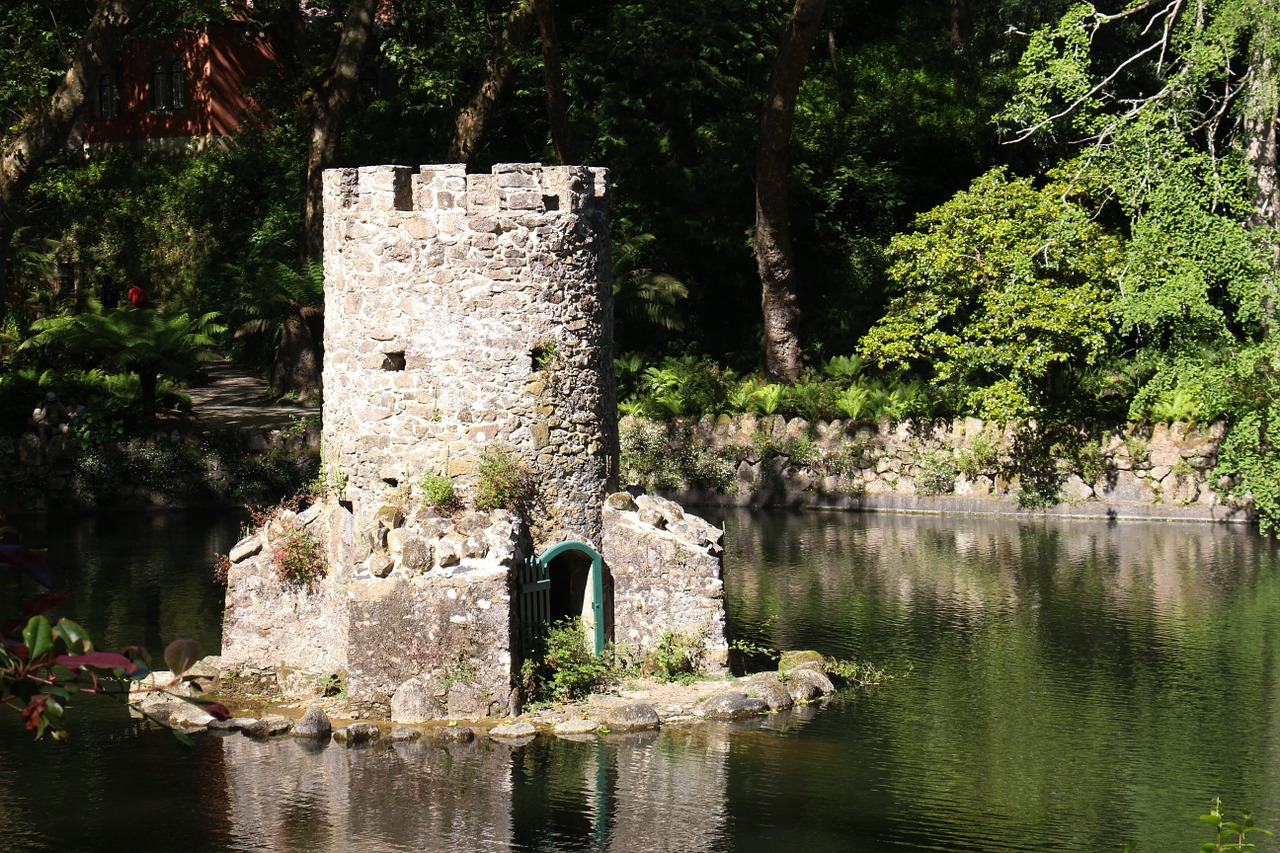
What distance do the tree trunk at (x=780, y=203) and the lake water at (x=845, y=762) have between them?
10875 millimetres

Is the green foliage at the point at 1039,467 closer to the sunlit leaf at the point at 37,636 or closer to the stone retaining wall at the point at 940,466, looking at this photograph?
the stone retaining wall at the point at 940,466

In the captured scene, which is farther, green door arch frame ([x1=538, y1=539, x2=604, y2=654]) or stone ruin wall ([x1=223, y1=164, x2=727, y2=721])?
green door arch frame ([x1=538, y1=539, x2=604, y2=654])

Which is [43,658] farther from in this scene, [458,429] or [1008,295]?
[1008,295]

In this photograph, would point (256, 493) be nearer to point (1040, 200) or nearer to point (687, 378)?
point (687, 378)

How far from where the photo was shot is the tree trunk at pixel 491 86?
30.7 m

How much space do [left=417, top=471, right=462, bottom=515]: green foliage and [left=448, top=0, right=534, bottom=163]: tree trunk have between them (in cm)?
1773

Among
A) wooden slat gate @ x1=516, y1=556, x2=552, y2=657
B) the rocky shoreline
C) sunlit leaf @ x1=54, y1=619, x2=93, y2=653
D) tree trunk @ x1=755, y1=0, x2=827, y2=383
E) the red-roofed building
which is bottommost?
the rocky shoreline

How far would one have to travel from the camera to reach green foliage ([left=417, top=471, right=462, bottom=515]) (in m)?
14.2

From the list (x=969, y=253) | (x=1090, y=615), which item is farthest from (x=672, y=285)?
(x=1090, y=615)

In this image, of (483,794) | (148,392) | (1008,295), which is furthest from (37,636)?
(148,392)

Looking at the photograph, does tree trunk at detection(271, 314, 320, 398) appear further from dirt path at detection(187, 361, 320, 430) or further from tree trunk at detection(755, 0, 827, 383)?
tree trunk at detection(755, 0, 827, 383)

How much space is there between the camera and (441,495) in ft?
46.4

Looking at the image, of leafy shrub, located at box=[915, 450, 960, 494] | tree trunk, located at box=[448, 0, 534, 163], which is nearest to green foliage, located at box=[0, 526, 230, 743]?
leafy shrub, located at box=[915, 450, 960, 494]

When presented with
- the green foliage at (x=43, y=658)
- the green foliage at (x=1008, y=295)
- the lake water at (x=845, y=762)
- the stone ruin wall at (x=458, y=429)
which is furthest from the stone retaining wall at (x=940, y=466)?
the green foliage at (x=43, y=658)
